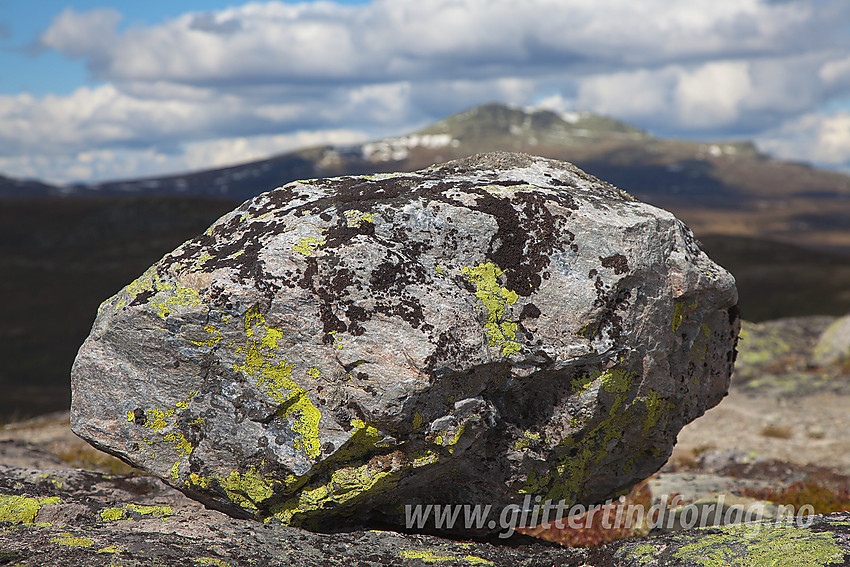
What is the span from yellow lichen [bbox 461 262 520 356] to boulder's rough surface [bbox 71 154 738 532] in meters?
0.02

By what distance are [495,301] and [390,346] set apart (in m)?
1.31

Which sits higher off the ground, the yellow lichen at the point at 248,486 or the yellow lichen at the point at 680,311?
the yellow lichen at the point at 680,311

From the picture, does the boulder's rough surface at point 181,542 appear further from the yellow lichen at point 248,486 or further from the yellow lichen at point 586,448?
the yellow lichen at point 586,448

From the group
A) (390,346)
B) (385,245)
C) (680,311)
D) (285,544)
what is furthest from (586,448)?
(285,544)

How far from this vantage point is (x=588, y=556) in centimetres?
685

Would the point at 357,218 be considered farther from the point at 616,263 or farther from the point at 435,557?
the point at 435,557

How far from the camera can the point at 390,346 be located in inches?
260

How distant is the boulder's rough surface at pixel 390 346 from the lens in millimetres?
6711

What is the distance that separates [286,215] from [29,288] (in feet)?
246

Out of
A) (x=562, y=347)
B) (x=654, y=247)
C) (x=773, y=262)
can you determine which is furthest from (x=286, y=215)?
(x=773, y=262)

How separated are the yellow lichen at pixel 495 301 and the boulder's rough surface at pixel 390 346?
0.02 m

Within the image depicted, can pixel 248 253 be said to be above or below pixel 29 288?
above

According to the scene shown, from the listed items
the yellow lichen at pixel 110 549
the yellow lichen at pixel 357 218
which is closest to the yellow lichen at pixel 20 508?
the yellow lichen at pixel 110 549

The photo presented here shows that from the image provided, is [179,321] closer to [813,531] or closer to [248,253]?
[248,253]
